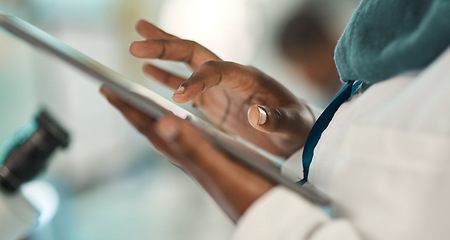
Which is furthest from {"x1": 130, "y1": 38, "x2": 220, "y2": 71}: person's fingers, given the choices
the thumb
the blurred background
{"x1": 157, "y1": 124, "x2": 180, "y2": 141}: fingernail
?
the blurred background

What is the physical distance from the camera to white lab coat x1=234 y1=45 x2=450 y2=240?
23 centimetres

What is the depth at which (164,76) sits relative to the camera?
534 millimetres

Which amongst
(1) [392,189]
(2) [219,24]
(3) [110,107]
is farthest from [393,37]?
(2) [219,24]

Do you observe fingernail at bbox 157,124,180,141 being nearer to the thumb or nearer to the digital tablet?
the digital tablet

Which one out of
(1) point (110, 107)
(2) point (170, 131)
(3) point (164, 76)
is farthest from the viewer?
(1) point (110, 107)

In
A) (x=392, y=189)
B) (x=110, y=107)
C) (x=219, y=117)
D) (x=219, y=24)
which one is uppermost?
(x=392, y=189)

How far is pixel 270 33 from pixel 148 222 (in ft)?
2.62

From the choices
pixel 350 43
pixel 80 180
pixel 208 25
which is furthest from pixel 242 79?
pixel 208 25

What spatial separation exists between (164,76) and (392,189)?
355mm

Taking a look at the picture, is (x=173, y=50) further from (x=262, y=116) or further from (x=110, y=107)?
(x=110, y=107)

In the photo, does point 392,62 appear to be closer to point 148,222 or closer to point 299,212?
point 299,212

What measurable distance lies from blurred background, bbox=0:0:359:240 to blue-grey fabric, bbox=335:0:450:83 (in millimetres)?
646

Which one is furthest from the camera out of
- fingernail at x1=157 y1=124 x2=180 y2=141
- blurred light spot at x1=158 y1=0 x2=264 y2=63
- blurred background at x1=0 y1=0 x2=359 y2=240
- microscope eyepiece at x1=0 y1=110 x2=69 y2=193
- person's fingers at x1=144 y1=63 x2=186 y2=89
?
blurred light spot at x1=158 y1=0 x2=264 y2=63

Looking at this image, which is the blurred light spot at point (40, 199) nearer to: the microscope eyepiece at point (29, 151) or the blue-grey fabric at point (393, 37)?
the microscope eyepiece at point (29, 151)
